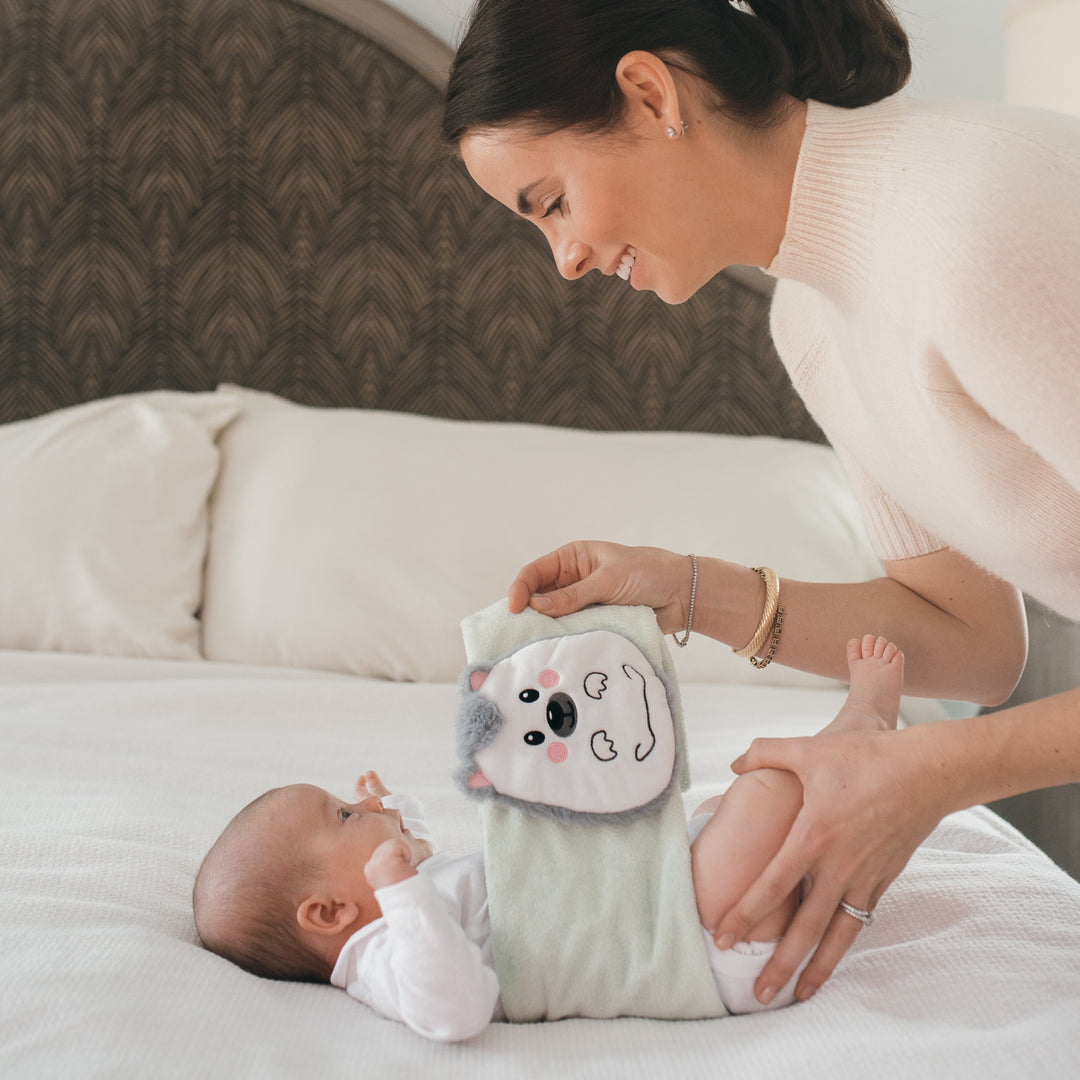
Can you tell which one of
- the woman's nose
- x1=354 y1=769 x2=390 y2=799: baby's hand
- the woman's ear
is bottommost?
x1=354 y1=769 x2=390 y2=799: baby's hand

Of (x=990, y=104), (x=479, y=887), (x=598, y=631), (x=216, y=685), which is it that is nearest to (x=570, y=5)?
(x=990, y=104)

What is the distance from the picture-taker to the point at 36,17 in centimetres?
208

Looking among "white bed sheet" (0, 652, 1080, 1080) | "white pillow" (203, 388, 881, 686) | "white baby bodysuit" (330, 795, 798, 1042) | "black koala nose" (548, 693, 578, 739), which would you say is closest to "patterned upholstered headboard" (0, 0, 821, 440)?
"white pillow" (203, 388, 881, 686)

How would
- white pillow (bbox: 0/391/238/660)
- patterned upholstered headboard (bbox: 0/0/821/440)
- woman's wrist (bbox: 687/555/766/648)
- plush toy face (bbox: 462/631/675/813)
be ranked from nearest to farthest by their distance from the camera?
plush toy face (bbox: 462/631/675/813) → woman's wrist (bbox: 687/555/766/648) → white pillow (bbox: 0/391/238/660) → patterned upholstered headboard (bbox: 0/0/821/440)

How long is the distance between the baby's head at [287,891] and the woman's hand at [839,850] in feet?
1.07

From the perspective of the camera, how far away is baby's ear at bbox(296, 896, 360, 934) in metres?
0.92

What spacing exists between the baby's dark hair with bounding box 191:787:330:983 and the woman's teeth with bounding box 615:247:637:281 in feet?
2.18

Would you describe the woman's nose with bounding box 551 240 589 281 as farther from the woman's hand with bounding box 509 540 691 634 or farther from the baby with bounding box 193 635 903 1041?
the baby with bounding box 193 635 903 1041

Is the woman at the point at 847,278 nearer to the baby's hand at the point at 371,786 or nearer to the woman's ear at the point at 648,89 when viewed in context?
the woman's ear at the point at 648,89

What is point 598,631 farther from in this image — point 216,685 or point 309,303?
point 309,303

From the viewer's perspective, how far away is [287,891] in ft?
3.06

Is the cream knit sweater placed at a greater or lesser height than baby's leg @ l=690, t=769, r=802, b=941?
greater

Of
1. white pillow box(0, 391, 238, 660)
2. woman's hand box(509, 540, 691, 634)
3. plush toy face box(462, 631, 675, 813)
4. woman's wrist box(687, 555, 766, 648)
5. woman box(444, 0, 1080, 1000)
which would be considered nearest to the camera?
woman box(444, 0, 1080, 1000)

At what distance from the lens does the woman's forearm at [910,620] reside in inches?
47.3
